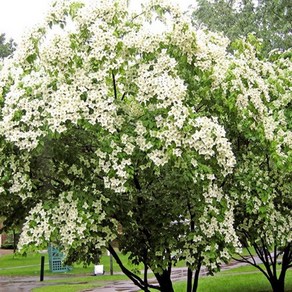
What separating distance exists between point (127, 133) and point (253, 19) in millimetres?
25835

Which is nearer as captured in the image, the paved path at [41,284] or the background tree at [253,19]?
the paved path at [41,284]

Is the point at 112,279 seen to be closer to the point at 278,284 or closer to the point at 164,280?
the point at 278,284

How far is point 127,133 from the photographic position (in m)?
7.10

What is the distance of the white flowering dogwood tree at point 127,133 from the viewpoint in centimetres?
693

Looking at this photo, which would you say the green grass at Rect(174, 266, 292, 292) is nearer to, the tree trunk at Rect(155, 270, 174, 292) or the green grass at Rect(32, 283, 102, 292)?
the green grass at Rect(32, 283, 102, 292)

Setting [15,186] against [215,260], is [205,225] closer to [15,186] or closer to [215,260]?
[215,260]

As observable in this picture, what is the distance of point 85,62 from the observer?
288 inches

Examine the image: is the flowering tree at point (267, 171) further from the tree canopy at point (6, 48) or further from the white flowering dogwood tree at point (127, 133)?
the tree canopy at point (6, 48)

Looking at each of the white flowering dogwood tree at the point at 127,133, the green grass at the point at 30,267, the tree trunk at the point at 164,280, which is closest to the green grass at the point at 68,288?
the green grass at the point at 30,267

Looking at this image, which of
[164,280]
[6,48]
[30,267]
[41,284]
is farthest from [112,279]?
[6,48]

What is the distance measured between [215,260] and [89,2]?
3890 mm

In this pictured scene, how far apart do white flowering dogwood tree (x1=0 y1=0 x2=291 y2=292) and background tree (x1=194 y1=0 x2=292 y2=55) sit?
411 inches

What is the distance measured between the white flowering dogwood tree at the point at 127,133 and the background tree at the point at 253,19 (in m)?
10.4

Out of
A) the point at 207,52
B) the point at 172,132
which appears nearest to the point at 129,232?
the point at 172,132
